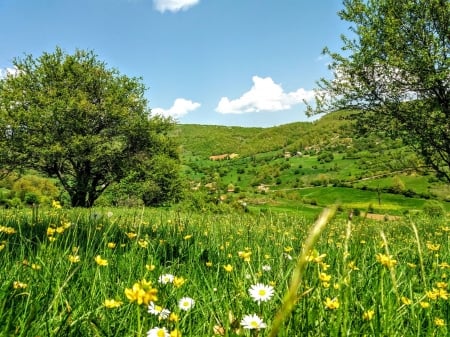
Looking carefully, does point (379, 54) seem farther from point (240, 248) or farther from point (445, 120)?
point (240, 248)

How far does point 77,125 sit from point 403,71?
25.0m

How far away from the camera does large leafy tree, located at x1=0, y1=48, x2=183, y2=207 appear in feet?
97.5

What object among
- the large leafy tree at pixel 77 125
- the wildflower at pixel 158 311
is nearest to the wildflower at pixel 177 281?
the wildflower at pixel 158 311

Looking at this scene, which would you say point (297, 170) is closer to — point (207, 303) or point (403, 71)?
point (403, 71)

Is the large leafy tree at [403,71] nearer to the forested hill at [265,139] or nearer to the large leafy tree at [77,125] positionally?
the large leafy tree at [77,125]

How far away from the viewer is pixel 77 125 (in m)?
30.8

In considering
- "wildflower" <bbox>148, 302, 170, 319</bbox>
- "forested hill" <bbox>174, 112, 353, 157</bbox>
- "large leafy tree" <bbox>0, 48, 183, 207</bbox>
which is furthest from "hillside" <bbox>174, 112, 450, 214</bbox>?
"wildflower" <bbox>148, 302, 170, 319</bbox>

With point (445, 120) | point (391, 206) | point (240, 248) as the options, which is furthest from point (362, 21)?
point (391, 206)

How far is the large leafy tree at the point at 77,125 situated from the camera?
29.7 metres

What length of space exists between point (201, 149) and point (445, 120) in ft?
511

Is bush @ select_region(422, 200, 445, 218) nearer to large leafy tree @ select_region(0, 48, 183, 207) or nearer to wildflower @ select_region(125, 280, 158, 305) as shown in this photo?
wildflower @ select_region(125, 280, 158, 305)

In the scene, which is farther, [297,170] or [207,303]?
[297,170]

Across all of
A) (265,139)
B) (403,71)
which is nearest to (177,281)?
(403,71)

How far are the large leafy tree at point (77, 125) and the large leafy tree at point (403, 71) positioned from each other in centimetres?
2144
